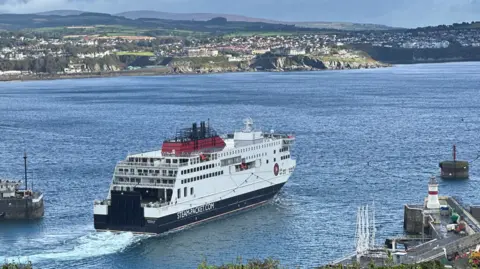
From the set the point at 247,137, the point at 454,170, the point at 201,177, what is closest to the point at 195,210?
the point at 201,177

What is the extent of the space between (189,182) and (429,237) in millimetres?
10140

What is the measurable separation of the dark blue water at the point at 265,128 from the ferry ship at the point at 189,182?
699mm

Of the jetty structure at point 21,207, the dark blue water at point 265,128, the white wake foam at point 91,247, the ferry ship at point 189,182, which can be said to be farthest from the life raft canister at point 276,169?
the jetty structure at point 21,207

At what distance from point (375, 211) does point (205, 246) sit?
8.70 meters

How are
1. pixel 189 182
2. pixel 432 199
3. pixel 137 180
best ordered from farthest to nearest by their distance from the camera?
pixel 189 182, pixel 137 180, pixel 432 199

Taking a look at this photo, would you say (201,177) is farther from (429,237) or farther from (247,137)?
(429,237)

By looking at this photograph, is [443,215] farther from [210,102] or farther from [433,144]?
[210,102]

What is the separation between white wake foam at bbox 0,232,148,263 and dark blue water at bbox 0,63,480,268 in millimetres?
51

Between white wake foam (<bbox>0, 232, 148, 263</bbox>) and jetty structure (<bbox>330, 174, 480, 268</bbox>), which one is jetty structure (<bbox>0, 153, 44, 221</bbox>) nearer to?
white wake foam (<bbox>0, 232, 148, 263</bbox>)

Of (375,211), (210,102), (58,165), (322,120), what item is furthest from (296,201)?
(210,102)

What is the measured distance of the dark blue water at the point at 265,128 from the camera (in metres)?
39.8

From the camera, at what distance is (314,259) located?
123ft

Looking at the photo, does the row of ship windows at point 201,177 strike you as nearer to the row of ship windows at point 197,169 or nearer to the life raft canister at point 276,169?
the row of ship windows at point 197,169

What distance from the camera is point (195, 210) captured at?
43.8m
